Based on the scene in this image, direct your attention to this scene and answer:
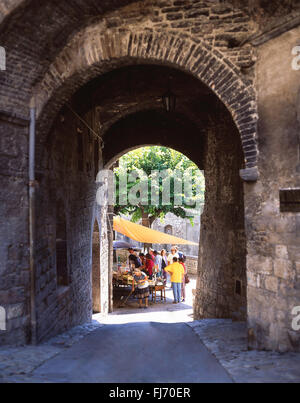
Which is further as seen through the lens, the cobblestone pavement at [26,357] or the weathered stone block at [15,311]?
the weathered stone block at [15,311]

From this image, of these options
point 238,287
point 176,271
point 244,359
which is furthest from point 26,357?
point 176,271

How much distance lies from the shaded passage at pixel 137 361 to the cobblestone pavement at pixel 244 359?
14 cm

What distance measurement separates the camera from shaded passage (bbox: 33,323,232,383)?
12.2ft

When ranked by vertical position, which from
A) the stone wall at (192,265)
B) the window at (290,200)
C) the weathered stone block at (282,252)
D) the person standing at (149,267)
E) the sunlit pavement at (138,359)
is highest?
the window at (290,200)

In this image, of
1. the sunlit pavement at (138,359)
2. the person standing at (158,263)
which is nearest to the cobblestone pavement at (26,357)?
the sunlit pavement at (138,359)

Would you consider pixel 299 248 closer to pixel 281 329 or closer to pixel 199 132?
pixel 281 329

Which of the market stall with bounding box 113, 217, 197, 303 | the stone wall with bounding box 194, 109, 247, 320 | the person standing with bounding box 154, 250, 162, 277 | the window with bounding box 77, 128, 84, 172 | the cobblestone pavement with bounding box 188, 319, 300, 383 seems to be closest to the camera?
the cobblestone pavement with bounding box 188, 319, 300, 383

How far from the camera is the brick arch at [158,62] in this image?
483 cm

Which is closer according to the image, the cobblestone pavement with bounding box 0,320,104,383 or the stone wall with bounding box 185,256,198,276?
the cobblestone pavement with bounding box 0,320,104,383

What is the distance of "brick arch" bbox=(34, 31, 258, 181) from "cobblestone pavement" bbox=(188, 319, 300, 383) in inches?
89.1

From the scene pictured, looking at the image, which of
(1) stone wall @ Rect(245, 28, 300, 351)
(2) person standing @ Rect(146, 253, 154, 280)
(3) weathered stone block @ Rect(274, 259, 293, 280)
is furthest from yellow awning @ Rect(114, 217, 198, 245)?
(3) weathered stone block @ Rect(274, 259, 293, 280)

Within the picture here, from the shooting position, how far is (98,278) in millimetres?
10969

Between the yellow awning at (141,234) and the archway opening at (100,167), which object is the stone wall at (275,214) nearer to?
the archway opening at (100,167)

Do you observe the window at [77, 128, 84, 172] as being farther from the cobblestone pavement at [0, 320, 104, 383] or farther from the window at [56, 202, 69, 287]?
the cobblestone pavement at [0, 320, 104, 383]
